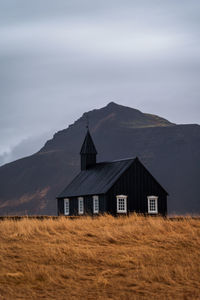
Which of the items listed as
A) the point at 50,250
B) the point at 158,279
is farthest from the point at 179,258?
the point at 50,250

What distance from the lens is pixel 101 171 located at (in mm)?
54312

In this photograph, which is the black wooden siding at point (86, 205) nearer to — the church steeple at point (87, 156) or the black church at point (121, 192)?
the black church at point (121, 192)

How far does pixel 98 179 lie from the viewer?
5294cm

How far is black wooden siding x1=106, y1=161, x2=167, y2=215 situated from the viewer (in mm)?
49375

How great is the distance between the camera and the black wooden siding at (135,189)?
49.4 m

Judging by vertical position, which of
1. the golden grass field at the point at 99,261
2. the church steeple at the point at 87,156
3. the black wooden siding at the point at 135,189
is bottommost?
the golden grass field at the point at 99,261

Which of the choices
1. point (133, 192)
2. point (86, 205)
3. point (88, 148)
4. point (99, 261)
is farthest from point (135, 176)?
point (99, 261)

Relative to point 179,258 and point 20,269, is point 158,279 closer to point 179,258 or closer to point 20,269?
point 179,258

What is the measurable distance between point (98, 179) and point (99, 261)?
3524 centimetres

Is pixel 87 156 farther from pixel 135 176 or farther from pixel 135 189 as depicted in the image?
pixel 135 189

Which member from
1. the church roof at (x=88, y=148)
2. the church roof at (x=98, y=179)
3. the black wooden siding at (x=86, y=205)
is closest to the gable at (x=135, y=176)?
the church roof at (x=98, y=179)

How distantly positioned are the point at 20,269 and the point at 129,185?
33.9 metres

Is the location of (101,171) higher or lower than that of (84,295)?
higher

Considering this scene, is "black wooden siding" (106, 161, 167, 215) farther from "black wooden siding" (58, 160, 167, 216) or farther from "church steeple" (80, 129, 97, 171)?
"church steeple" (80, 129, 97, 171)
